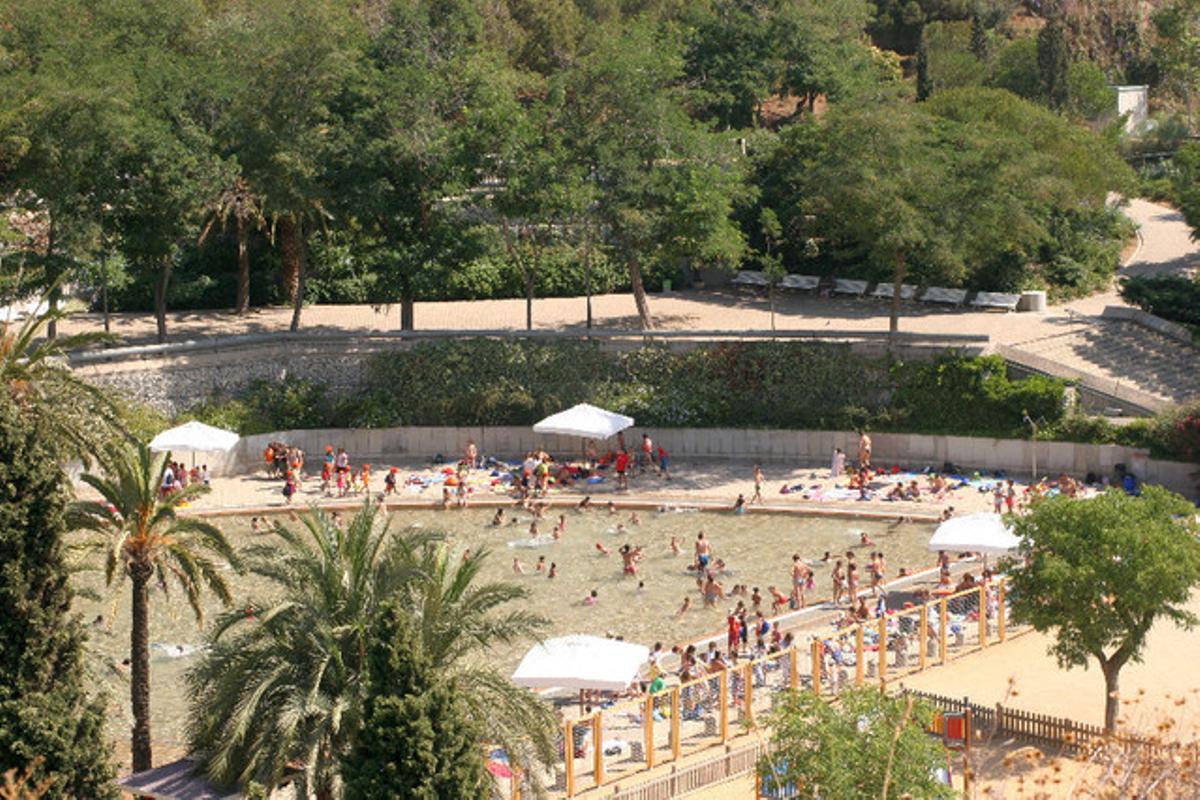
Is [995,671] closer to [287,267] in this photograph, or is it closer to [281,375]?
Answer: [281,375]

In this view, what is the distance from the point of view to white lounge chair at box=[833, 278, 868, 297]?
6025 cm

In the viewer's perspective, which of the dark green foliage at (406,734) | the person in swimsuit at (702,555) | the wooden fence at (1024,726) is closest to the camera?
the dark green foliage at (406,734)

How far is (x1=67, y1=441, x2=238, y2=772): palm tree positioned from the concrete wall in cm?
2048

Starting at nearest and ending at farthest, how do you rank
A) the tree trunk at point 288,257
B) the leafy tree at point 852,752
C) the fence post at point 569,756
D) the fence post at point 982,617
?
the leafy tree at point 852,752 → the fence post at point 569,756 → the fence post at point 982,617 → the tree trunk at point 288,257

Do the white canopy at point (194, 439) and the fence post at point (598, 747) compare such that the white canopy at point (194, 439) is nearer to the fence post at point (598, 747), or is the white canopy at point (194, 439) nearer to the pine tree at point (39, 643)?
the fence post at point (598, 747)

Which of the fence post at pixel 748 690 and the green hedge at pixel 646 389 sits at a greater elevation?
the green hedge at pixel 646 389

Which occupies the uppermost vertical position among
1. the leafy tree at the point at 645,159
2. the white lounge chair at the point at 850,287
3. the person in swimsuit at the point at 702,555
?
the leafy tree at the point at 645,159

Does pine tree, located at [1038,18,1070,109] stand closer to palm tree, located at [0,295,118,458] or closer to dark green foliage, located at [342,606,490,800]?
palm tree, located at [0,295,118,458]

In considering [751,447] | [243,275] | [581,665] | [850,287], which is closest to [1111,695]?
[581,665]

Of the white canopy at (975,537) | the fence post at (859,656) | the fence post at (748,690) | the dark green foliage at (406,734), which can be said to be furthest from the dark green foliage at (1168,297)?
the dark green foliage at (406,734)

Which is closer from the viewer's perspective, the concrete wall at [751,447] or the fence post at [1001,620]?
the fence post at [1001,620]

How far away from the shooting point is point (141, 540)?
28469 mm

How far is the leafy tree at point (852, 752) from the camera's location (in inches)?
957

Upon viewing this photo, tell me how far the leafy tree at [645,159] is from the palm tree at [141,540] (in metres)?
24.1
